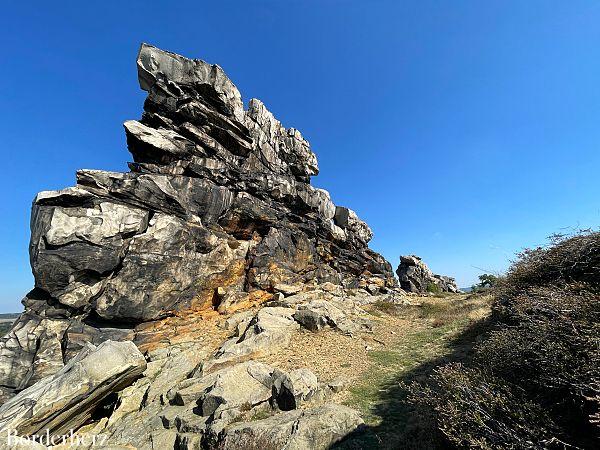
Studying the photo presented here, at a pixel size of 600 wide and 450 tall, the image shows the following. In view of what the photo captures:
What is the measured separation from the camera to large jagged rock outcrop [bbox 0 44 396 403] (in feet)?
57.7

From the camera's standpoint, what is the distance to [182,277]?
21828 millimetres

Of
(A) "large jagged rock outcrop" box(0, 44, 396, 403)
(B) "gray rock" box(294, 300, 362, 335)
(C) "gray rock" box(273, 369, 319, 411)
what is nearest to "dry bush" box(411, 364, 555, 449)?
(C) "gray rock" box(273, 369, 319, 411)

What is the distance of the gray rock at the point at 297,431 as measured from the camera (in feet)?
25.1

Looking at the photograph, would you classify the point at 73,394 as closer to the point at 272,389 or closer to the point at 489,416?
the point at 272,389

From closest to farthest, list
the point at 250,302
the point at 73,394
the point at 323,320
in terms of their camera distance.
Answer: the point at 73,394 < the point at 323,320 < the point at 250,302

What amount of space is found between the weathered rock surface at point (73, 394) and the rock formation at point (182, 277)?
2.9 inches

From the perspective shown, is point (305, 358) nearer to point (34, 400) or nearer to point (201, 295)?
point (34, 400)

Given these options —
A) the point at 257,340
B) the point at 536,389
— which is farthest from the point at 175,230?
the point at 536,389

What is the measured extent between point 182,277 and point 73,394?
11381 mm

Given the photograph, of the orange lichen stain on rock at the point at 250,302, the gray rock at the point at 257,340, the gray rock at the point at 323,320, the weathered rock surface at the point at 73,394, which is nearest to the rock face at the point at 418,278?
the orange lichen stain on rock at the point at 250,302

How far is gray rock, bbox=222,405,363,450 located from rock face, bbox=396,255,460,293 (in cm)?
4656

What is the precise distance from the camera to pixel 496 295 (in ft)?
51.5

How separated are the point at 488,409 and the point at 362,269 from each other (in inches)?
1441

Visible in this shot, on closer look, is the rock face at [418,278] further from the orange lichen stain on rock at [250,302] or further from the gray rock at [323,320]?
the gray rock at [323,320]
